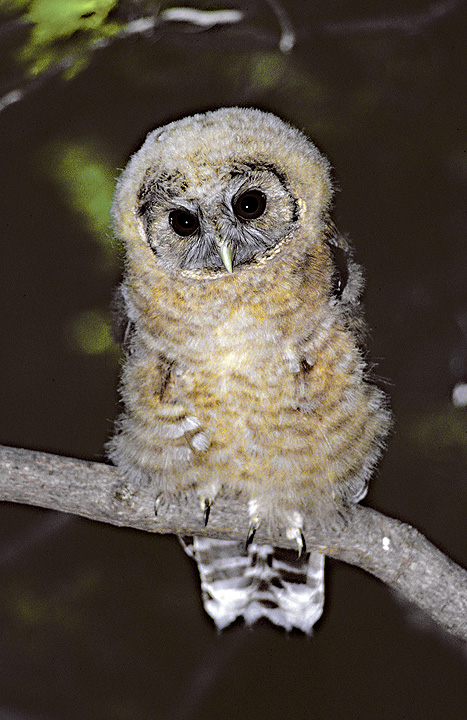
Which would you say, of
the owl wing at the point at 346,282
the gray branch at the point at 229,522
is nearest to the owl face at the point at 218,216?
the owl wing at the point at 346,282

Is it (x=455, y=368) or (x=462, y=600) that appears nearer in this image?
(x=462, y=600)

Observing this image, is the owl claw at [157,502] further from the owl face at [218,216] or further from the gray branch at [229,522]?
the owl face at [218,216]

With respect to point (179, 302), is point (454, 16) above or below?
above

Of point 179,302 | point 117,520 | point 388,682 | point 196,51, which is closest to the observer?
Result: point 179,302

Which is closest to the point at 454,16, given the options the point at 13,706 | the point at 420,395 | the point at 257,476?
the point at 420,395

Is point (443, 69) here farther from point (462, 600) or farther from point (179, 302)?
point (462, 600)

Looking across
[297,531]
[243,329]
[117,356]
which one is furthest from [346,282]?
[117,356]
